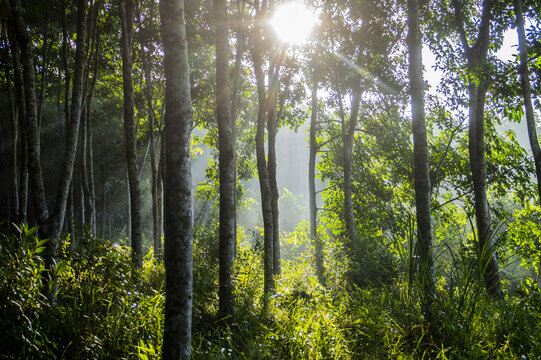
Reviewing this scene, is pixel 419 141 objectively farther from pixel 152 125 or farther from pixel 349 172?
pixel 152 125

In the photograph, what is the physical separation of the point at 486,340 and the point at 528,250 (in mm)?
10247

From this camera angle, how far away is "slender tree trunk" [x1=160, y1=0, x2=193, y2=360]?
3479 mm

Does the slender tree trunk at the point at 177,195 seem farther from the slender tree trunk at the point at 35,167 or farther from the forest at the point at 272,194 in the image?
the slender tree trunk at the point at 35,167

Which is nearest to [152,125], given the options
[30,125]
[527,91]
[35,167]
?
[30,125]

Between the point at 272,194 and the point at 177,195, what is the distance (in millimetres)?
7228

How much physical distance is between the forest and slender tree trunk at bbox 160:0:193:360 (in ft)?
0.06

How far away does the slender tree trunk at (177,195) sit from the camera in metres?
3.48

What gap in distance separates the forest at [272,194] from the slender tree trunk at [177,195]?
17 millimetres

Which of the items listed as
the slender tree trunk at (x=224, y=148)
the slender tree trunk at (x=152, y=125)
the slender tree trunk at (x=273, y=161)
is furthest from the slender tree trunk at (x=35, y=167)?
the slender tree trunk at (x=152, y=125)

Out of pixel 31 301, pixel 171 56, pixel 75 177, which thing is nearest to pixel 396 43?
pixel 171 56

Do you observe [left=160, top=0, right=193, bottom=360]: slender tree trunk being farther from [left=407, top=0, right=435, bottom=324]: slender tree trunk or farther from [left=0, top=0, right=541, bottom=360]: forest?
[left=407, top=0, right=435, bottom=324]: slender tree trunk

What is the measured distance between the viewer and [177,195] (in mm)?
3668

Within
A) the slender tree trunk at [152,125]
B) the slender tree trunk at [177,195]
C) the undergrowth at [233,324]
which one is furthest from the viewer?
the slender tree trunk at [152,125]

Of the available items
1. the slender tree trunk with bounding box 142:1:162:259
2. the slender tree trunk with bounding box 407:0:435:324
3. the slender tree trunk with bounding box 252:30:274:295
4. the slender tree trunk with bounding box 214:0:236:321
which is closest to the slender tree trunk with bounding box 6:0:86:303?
the slender tree trunk with bounding box 214:0:236:321
